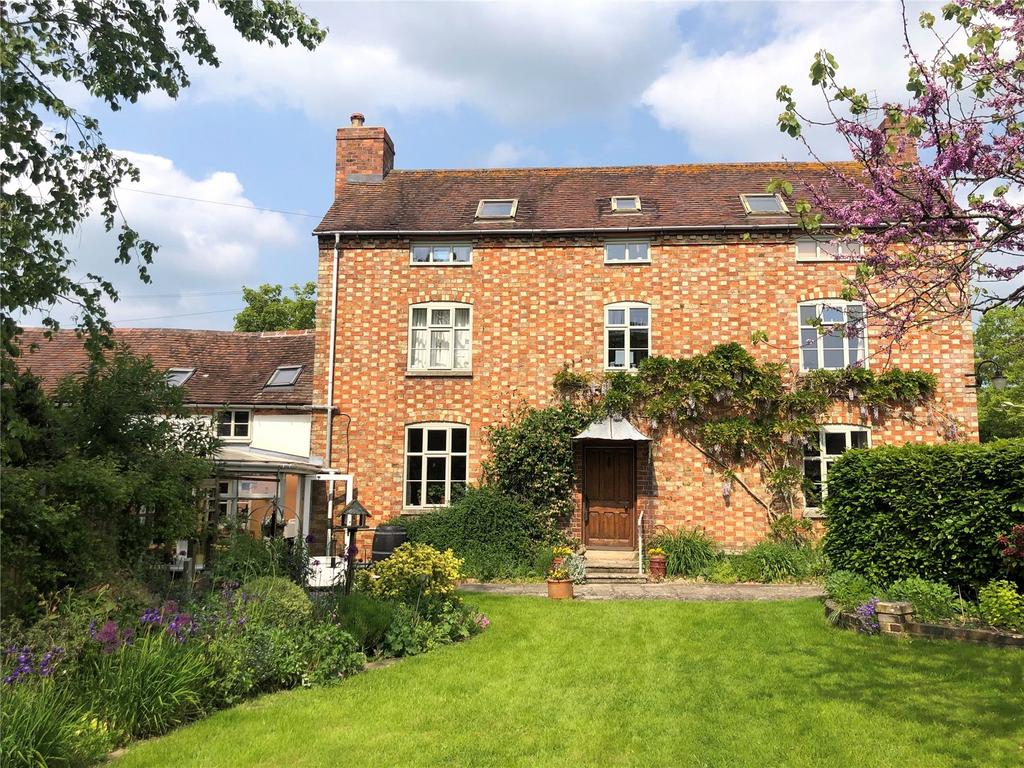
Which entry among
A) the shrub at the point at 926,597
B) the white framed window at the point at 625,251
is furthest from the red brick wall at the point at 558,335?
the shrub at the point at 926,597

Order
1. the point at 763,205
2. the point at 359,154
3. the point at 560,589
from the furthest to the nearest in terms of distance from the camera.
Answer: the point at 359,154 → the point at 763,205 → the point at 560,589

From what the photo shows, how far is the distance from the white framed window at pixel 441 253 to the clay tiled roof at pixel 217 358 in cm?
427

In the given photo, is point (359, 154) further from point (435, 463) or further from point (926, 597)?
point (926, 597)

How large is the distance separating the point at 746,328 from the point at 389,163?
1071cm

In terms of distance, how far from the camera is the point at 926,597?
30.1 feet

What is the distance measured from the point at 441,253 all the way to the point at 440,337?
6.70 feet

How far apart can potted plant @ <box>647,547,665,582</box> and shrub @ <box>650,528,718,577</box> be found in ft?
0.75

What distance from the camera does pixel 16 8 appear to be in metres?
6.87

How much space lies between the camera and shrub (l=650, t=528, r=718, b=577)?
600 inches

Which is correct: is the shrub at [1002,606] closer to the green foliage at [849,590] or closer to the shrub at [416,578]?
the green foliage at [849,590]

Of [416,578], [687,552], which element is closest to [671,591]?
[687,552]

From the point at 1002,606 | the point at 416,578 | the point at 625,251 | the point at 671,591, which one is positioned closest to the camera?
the point at 1002,606

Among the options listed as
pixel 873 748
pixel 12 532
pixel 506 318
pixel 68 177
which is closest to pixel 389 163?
pixel 506 318

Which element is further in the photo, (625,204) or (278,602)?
(625,204)
